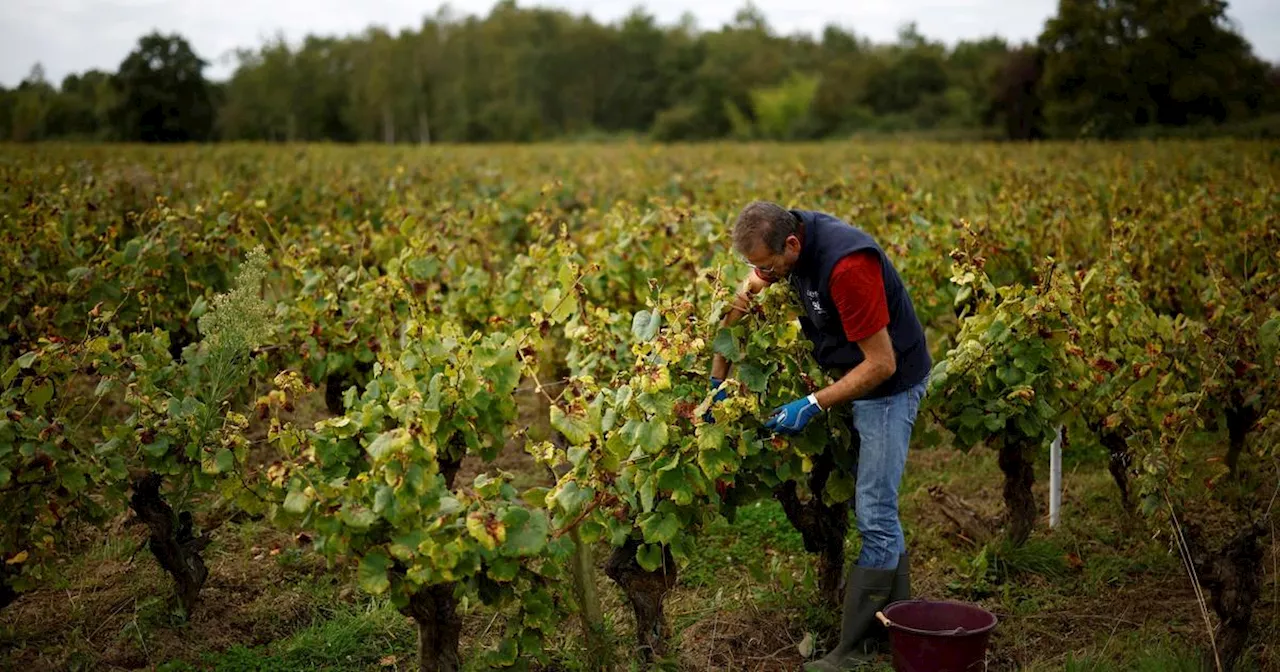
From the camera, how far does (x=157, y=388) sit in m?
3.71

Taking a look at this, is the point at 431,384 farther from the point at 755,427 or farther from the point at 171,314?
the point at 171,314

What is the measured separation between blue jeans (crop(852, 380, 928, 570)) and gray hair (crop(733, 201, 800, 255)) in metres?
0.69

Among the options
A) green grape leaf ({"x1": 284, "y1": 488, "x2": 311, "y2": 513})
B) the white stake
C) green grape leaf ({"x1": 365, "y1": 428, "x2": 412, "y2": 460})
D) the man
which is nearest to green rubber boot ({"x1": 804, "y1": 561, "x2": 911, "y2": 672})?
the man

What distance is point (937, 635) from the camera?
3221 millimetres

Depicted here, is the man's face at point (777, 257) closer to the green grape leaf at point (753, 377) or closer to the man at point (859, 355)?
the man at point (859, 355)

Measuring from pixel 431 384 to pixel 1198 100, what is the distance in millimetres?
36378

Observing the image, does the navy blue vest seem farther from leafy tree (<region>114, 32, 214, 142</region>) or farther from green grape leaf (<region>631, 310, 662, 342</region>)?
leafy tree (<region>114, 32, 214, 142</region>)

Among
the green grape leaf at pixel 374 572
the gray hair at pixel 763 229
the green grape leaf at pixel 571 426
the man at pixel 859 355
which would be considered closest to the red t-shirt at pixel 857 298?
the man at pixel 859 355

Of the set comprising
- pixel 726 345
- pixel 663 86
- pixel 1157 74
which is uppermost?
pixel 663 86

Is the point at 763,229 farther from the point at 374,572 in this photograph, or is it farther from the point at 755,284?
the point at 374,572

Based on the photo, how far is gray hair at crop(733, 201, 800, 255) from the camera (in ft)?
10.7

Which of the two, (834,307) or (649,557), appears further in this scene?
(834,307)

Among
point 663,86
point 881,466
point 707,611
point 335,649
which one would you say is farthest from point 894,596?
point 663,86

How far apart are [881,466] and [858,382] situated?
42cm
